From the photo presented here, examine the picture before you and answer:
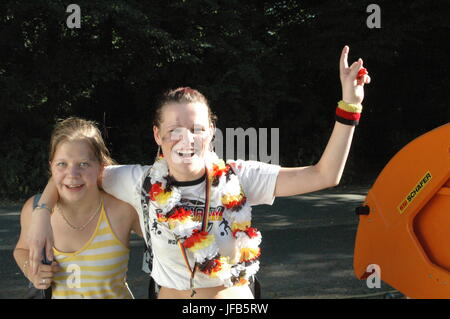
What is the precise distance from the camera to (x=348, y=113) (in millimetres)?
2064

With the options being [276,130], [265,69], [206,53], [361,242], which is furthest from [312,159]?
[361,242]

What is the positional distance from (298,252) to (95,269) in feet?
13.6

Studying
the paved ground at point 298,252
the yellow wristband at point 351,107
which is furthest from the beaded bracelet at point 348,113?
the paved ground at point 298,252

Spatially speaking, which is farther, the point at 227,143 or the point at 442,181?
the point at 227,143

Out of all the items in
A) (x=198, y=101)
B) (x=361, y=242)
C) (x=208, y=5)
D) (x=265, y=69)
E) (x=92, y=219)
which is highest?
(x=208, y=5)

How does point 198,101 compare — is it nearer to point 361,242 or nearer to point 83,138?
point 83,138

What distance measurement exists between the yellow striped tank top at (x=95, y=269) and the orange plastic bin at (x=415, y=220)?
1.58 meters

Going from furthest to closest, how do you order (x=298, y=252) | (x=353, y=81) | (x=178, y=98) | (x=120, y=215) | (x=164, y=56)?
(x=164, y=56) < (x=298, y=252) < (x=120, y=215) < (x=178, y=98) < (x=353, y=81)

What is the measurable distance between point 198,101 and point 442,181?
1.44 m

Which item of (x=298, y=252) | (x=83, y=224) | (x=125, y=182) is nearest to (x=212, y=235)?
(x=125, y=182)

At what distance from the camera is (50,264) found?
7.51 ft

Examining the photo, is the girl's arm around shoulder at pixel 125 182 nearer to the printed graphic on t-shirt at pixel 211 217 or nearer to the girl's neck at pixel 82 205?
the girl's neck at pixel 82 205

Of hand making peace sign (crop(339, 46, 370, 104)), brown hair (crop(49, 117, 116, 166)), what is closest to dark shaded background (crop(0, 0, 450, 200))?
brown hair (crop(49, 117, 116, 166))

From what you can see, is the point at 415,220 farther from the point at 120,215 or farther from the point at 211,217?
the point at 120,215
